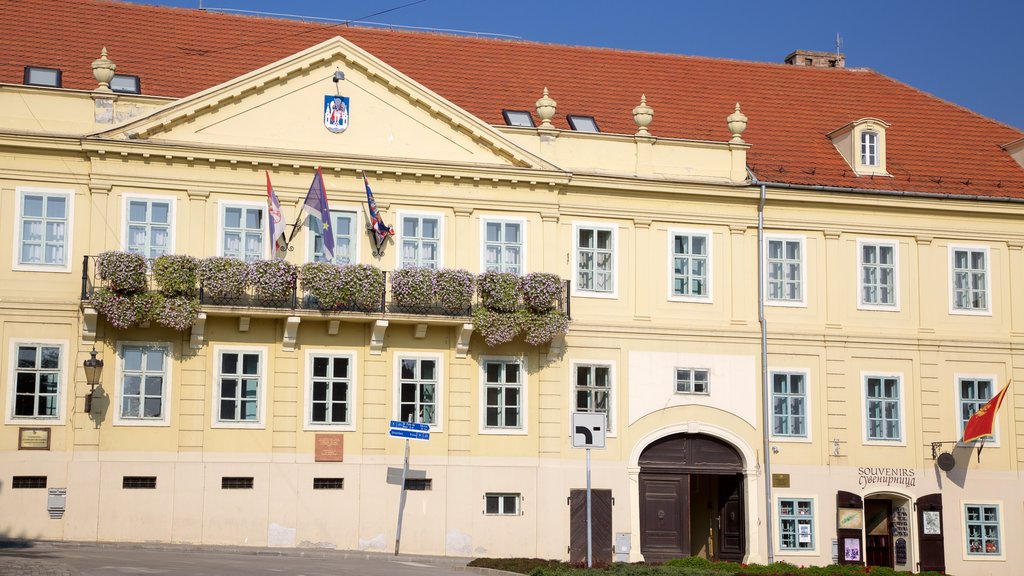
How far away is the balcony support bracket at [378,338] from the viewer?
3441 cm

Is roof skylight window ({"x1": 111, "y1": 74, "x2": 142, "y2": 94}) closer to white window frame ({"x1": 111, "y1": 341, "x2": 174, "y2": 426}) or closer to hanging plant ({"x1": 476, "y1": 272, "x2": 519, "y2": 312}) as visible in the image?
white window frame ({"x1": 111, "y1": 341, "x2": 174, "y2": 426})

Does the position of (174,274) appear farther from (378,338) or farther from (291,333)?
(378,338)

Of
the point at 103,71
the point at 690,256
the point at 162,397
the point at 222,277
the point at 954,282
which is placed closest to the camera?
the point at 222,277

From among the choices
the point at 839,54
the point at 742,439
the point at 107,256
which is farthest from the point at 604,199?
the point at 839,54

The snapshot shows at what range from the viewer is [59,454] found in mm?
32875

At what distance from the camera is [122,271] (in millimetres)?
32375

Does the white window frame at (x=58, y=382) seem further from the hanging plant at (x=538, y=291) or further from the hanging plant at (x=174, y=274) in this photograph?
→ the hanging plant at (x=538, y=291)

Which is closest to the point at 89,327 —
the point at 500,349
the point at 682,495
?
the point at 500,349

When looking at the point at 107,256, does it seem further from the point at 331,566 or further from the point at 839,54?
the point at 839,54

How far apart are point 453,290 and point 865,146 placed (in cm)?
1258

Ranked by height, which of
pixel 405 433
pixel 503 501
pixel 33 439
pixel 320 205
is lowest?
pixel 503 501

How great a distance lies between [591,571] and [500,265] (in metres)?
11.6

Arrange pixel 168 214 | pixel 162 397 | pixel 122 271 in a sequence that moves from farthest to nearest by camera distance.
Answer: pixel 168 214, pixel 162 397, pixel 122 271

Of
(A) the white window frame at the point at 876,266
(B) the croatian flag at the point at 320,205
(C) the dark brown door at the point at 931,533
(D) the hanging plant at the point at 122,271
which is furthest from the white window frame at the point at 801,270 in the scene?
(D) the hanging plant at the point at 122,271
